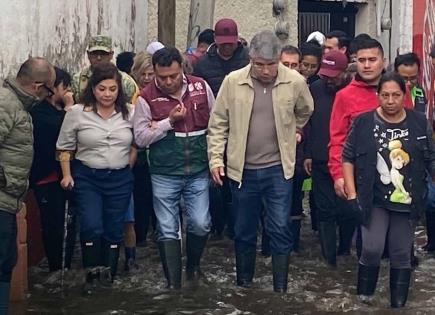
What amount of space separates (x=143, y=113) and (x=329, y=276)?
207 centimetres

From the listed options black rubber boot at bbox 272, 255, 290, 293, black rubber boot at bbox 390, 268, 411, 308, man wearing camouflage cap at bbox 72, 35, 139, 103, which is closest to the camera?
black rubber boot at bbox 390, 268, 411, 308

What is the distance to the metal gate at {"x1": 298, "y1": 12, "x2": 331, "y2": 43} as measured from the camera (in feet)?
62.9

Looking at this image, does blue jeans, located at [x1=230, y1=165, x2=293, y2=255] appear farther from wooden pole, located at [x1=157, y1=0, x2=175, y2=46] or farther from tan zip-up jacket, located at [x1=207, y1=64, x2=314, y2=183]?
wooden pole, located at [x1=157, y1=0, x2=175, y2=46]

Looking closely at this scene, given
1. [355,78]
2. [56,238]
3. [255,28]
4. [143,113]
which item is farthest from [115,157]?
[255,28]

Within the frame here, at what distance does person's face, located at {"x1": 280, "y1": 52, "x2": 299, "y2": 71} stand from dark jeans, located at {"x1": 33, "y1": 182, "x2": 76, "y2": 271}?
224 cm

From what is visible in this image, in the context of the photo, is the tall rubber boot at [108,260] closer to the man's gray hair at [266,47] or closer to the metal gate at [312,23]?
the man's gray hair at [266,47]

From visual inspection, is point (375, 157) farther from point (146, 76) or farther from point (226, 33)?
point (146, 76)

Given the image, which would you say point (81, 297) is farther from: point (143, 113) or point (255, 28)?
point (255, 28)

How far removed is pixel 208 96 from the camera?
26.1 feet

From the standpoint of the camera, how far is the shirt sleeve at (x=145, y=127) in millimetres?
7633

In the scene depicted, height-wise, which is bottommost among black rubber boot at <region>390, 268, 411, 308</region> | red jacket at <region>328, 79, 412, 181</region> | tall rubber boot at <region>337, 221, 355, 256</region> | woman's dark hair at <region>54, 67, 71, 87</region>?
black rubber boot at <region>390, 268, 411, 308</region>

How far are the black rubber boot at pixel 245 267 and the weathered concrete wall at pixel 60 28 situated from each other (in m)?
2.49

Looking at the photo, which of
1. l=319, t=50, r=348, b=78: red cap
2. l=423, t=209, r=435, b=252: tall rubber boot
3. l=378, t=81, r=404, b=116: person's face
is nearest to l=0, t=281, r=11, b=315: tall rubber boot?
l=378, t=81, r=404, b=116: person's face

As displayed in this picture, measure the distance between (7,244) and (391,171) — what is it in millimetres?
2593
